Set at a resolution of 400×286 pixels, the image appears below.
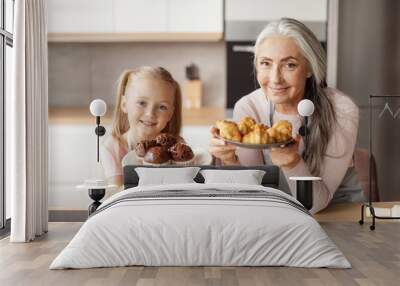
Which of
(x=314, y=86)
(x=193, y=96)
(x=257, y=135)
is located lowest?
(x=257, y=135)

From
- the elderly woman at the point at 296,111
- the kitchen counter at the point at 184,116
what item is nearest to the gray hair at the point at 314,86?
the elderly woman at the point at 296,111

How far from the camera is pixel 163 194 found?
4.89 meters

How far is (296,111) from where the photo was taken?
7023mm

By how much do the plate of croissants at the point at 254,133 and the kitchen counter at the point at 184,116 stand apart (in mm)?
146

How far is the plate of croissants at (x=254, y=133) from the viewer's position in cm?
691

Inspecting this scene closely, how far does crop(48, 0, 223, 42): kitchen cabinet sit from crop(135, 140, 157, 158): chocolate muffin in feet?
3.69

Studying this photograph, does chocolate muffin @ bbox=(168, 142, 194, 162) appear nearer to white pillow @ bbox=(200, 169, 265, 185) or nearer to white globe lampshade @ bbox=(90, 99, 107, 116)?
white pillow @ bbox=(200, 169, 265, 185)

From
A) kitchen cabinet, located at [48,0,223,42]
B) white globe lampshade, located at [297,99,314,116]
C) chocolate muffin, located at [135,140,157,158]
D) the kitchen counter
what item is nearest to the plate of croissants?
the kitchen counter

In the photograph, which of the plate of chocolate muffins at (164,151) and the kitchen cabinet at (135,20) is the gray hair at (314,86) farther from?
the plate of chocolate muffins at (164,151)

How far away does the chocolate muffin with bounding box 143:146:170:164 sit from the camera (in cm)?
688

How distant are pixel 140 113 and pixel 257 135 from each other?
1.29 metres

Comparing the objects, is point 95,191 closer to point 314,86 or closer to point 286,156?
point 286,156

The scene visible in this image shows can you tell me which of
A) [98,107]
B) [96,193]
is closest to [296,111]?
[98,107]

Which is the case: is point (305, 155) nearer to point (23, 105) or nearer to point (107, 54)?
point (107, 54)
